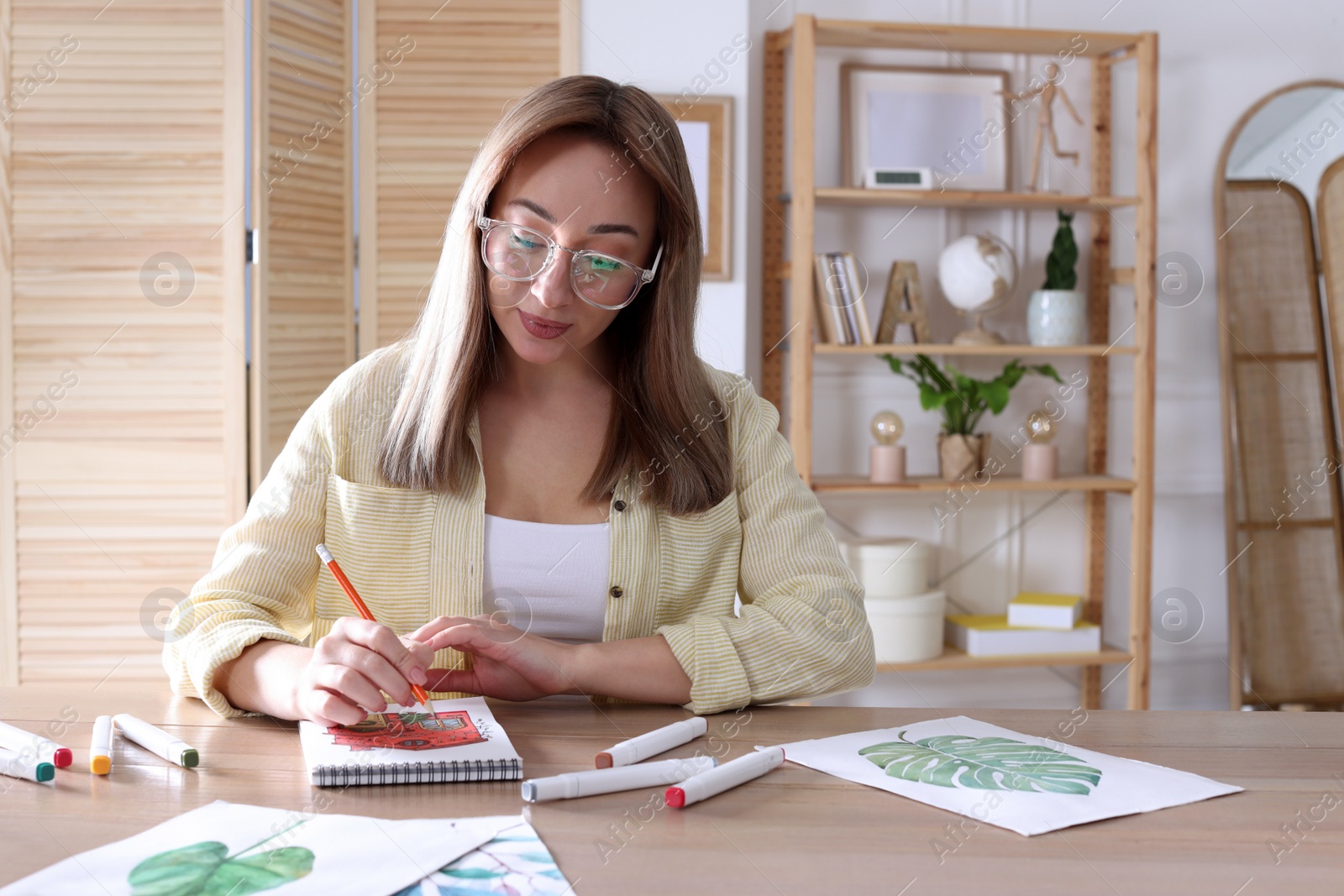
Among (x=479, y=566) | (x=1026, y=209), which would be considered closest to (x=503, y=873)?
(x=479, y=566)

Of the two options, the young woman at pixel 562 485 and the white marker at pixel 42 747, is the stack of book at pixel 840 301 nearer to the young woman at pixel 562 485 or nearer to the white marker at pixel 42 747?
the young woman at pixel 562 485

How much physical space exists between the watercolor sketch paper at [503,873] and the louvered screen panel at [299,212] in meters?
2.03

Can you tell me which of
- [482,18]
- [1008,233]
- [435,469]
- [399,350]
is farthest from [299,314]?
[1008,233]

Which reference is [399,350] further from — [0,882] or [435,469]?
[0,882]

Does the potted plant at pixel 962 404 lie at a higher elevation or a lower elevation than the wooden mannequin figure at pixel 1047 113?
lower

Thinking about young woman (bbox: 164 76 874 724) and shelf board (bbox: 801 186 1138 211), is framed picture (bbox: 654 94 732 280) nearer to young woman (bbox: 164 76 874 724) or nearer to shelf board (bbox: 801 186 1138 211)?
shelf board (bbox: 801 186 1138 211)

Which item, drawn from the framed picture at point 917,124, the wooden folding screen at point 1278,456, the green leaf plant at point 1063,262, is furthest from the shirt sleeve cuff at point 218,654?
the wooden folding screen at point 1278,456

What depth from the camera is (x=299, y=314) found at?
9.17 ft

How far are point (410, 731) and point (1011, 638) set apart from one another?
2470 millimetres

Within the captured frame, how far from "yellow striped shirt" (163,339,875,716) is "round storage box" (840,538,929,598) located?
5.35 ft

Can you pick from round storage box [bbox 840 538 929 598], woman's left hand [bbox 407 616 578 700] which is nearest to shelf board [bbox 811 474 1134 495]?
round storage box [bbox 840 538 929 598]

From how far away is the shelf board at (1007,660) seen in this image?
3135mm

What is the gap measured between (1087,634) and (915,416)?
78 cm

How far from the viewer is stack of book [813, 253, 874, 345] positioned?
311 cm
